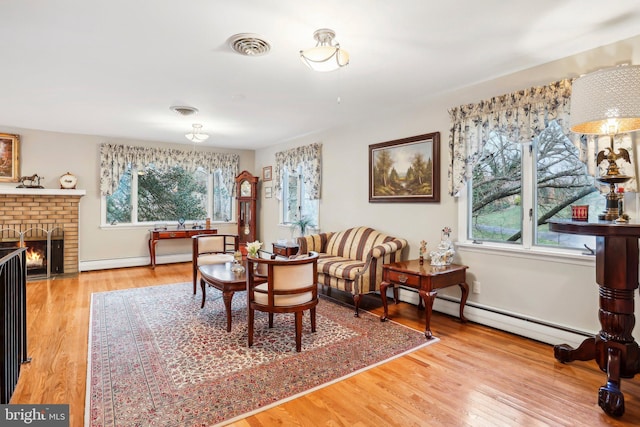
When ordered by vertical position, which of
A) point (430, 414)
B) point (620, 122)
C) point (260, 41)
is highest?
point (260, 41)

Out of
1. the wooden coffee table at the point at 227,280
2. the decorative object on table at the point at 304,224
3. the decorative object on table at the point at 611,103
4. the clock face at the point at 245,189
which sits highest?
the decorative object on table at the point at 611,103

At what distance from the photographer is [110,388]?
2262 mm

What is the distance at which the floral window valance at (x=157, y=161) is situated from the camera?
6.16 metres

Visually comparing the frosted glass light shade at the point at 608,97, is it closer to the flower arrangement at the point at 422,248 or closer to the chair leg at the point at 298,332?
the flower arrangement at the point at 422,248

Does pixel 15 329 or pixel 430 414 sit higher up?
pixel 15 329

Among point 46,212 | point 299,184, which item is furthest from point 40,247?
point 299,184

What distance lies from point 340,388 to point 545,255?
6.82 ft

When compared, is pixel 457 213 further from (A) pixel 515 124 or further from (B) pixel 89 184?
(B) pixel 89 184

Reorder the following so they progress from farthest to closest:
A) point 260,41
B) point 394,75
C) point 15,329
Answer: point 394,75 < point 260,41 < point 15,329

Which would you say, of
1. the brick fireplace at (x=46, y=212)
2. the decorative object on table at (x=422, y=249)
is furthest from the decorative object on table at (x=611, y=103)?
the brick fireplace at (x=46, y=212)

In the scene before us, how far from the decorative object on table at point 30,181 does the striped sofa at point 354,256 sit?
440 cm

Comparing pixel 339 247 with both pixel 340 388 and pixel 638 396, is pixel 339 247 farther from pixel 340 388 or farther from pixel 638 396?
pixel 638 396

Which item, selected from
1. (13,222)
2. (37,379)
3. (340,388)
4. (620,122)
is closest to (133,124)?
(13,222)

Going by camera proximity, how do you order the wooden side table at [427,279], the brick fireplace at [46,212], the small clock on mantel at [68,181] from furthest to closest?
the small clock on mantel at [68,181]
the brick fireplace at [46,212]
the wooden side table at [427,279]
